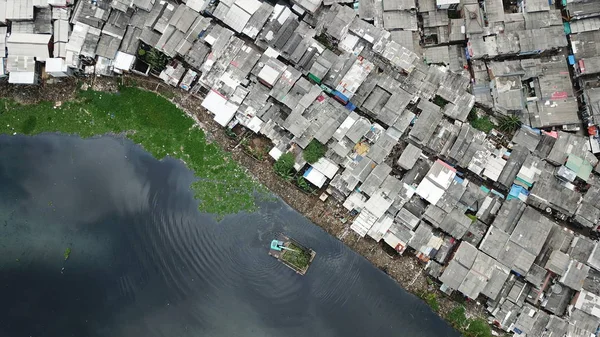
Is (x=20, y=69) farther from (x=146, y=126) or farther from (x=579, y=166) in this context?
(x=579, y=166)

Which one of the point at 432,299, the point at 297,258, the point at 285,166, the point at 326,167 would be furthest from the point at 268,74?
the point at 432,299

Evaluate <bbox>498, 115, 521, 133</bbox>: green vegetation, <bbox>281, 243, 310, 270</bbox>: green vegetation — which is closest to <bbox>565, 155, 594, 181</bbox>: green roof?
<bbox>498, 115, 521, 133</bbox>: green vegetation

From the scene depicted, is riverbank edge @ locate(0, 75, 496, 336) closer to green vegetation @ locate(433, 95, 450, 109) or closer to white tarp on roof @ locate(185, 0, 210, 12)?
white tarp on roof @ locate(185, 0, 210, 12)

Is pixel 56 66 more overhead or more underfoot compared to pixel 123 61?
more underfoot

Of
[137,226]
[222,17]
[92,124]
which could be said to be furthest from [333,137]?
[92,124]

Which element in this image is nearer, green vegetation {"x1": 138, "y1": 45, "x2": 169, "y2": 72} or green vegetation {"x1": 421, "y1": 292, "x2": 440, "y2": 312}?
green vegetation {"x1": 421, "y1": 292, "x2": 440, "y2": 312}

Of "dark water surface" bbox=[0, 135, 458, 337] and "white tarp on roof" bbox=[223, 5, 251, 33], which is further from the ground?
"white tarp on roof" bbox=[223, 5, 251, 33]
